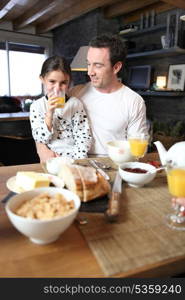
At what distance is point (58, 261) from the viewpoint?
67 centimetres

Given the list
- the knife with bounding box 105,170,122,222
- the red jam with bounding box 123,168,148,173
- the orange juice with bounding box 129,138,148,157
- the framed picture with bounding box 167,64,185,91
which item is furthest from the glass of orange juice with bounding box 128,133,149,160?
the framed picture with bounding box 167,64,185,91

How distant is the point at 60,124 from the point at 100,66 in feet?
1.68

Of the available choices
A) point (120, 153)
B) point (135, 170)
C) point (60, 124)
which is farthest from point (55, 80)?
point (135, 170)

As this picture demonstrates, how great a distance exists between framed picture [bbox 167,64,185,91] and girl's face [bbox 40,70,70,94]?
280 centimetres

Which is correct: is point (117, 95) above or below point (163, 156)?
above

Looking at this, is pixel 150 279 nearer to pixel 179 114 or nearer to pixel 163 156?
pixel 163 156

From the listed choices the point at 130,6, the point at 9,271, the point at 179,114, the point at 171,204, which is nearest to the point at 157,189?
the point at 171,204

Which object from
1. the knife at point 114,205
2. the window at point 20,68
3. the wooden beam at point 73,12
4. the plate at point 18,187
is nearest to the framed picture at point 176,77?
the wooden beam at point 73,12

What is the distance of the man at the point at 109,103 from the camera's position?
5.89ft

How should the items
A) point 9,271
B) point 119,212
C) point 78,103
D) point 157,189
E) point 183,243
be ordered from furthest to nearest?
point 78,103 → point 157,189 → point 119,212 → point 183,243 → point 9,271

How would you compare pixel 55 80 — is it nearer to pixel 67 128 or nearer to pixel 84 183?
pixel 67 128

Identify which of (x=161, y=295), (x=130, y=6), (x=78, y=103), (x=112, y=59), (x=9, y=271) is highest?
(x=130, y=6)

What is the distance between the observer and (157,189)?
3.69 ft

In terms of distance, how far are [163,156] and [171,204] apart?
11.4 inches
